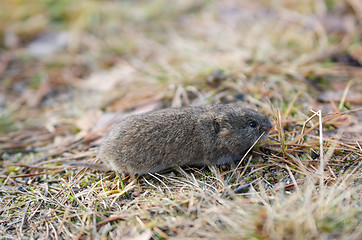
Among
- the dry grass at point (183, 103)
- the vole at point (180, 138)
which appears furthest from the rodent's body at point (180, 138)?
the dry grass at point (183, 103)

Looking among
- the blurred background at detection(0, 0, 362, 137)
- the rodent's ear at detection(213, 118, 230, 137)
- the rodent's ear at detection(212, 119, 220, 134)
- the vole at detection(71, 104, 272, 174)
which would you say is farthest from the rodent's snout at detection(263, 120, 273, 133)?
the blurred background at detection(0, 0, 362, 137)

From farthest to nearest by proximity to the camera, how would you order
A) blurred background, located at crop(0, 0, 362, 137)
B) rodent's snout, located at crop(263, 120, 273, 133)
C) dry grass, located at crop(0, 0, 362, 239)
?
blurred background, located at crop(0, 0, 362, 137), rodent's snout, located at crop(263, 120, 273, 133), dry grass, located at crop(0, 0, 362, 239)

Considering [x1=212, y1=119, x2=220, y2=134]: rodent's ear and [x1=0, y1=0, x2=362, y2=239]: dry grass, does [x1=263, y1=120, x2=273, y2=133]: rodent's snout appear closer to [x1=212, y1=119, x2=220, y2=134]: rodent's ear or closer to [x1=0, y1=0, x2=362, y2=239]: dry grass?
[x1=0, y1=0, x2=362, y2=239]: dry grass

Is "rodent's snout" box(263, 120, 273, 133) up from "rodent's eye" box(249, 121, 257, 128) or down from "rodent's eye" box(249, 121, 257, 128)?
down

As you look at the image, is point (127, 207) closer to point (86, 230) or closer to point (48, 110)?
point (86, 230)

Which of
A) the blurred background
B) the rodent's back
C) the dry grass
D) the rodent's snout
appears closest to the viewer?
the dry grass

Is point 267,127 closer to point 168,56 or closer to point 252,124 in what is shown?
point 252,124

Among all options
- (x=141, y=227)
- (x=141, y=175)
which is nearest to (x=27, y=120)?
(x=141, y=175)

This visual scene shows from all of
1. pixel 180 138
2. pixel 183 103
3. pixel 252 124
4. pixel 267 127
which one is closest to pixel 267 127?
pixel 267 127
